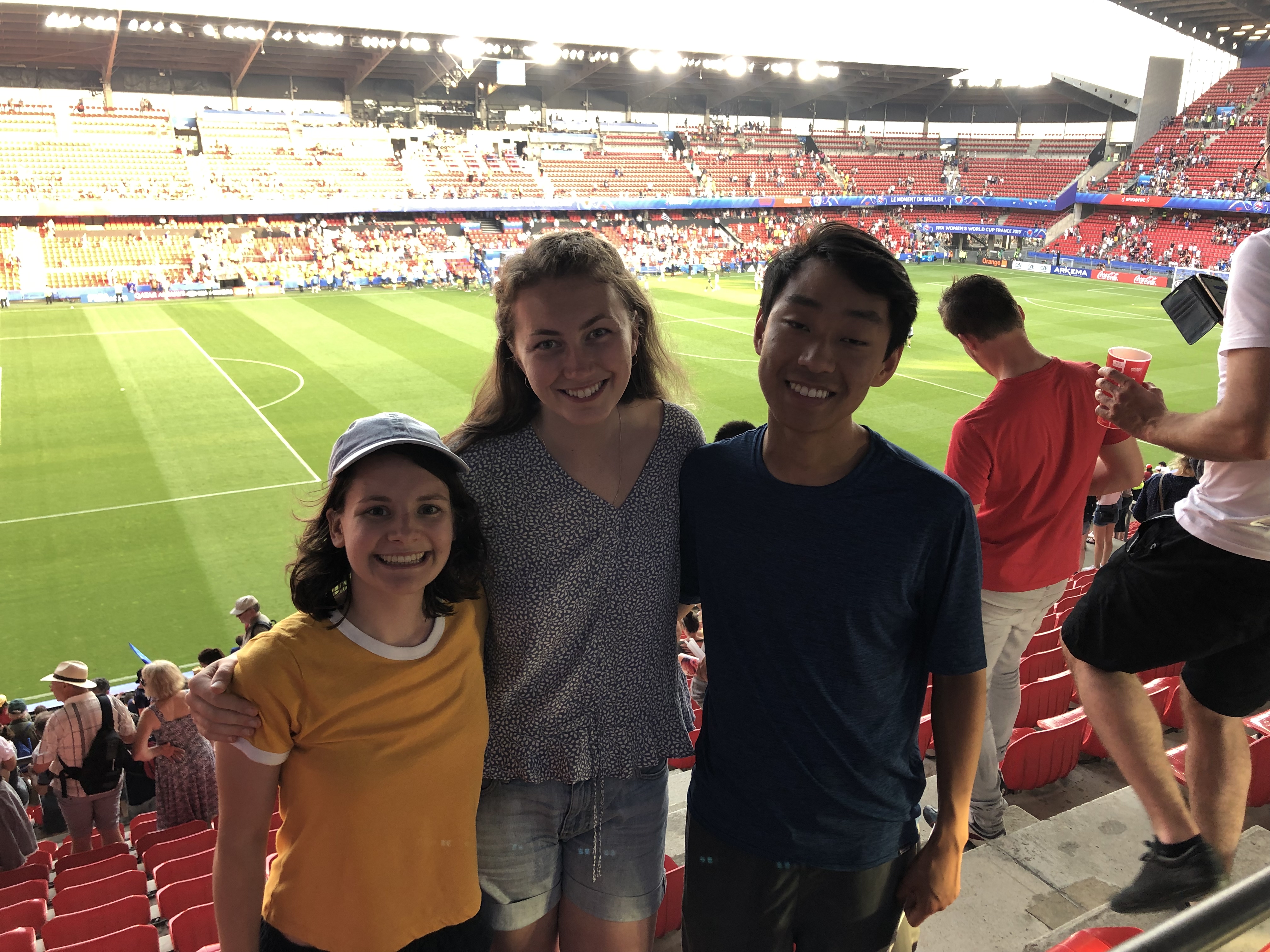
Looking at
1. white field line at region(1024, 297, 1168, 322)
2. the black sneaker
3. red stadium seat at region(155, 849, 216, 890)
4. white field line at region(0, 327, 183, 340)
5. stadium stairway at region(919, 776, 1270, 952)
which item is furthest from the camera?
white field line at region(1024, 297, 1168, 322)

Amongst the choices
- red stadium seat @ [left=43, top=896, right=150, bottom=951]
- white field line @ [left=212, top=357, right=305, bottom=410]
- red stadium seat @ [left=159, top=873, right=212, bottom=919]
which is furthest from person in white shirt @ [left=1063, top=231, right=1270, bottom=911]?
white field line @ [left=212, top=357, right=305, bottom=410]

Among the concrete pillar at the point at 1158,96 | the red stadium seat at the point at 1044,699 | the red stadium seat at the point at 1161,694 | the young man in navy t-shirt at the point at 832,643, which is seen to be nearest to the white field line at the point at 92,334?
the red stadium seat at the point at 1044,699

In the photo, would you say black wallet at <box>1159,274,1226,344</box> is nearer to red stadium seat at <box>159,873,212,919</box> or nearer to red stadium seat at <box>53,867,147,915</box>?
red stadium seat at <box>159,873,212,919</box>

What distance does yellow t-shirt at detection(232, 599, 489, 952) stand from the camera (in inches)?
78.8

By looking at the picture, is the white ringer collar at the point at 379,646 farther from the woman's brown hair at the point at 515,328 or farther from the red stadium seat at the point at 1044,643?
the red stadium seat at the point at 1044,643

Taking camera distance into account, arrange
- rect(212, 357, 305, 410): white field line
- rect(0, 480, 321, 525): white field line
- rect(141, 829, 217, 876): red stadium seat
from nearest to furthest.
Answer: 1. rect(141, 829, 217, 876): red stadium seat
2. rect(0, 480, 321, 525): white field line
3. rect(212, 357, 305, 410): white field line

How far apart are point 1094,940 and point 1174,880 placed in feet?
1.59

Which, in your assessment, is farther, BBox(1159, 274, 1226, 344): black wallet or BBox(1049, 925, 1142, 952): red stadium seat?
BBox(1159, 274, 1226, 344): black wallet

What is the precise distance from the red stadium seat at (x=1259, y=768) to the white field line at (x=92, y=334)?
95.9ft

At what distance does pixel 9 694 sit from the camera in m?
9.46

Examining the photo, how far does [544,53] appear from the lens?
49000 millimetres

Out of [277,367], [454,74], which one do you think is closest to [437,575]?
[277,367]

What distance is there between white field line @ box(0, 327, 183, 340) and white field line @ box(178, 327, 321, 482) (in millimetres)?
731

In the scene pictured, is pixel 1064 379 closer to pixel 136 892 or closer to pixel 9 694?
pixel 136 892
